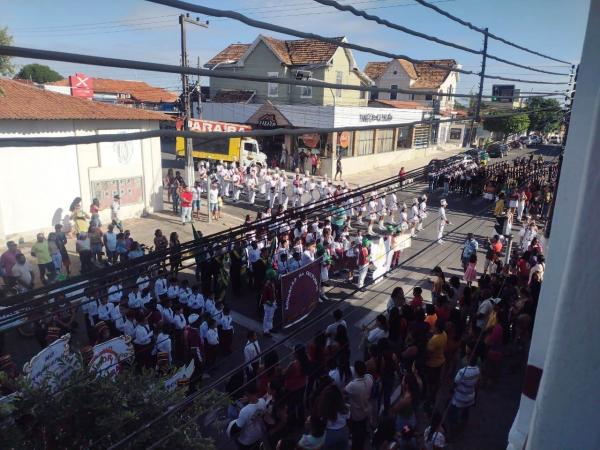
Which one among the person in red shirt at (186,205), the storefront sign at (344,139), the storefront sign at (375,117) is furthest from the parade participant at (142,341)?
the storefront sign at (375,117)

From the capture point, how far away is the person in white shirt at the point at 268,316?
336 inches

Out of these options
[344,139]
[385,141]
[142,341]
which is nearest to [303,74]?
[344,139]

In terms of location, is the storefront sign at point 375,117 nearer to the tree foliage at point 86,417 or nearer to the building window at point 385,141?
the building window at point 385,141

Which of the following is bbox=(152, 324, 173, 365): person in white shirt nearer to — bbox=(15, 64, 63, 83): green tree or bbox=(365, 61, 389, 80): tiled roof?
bbox=(365, 61, 389, 80): tiled roof

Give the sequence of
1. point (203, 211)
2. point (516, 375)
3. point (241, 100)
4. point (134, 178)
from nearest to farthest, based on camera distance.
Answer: point (516, 375)
point (134, 178)
point (203, 211)
point (241, 100)

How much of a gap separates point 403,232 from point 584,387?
42.1 ft

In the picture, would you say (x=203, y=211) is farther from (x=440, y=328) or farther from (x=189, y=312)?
(x=440, y=328)

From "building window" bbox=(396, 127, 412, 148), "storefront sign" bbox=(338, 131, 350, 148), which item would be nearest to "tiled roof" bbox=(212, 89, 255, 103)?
"storefront sign" bbox=(338, 131, 350, 148)

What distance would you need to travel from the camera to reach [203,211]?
1766 centimetres

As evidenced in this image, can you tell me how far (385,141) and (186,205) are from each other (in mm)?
19658

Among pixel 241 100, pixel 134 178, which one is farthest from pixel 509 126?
pixel 134 178

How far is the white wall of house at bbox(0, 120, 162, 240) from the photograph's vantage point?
1259 centimetres

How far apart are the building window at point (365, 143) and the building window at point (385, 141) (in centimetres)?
100

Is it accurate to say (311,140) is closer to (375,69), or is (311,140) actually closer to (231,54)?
(231,54)
